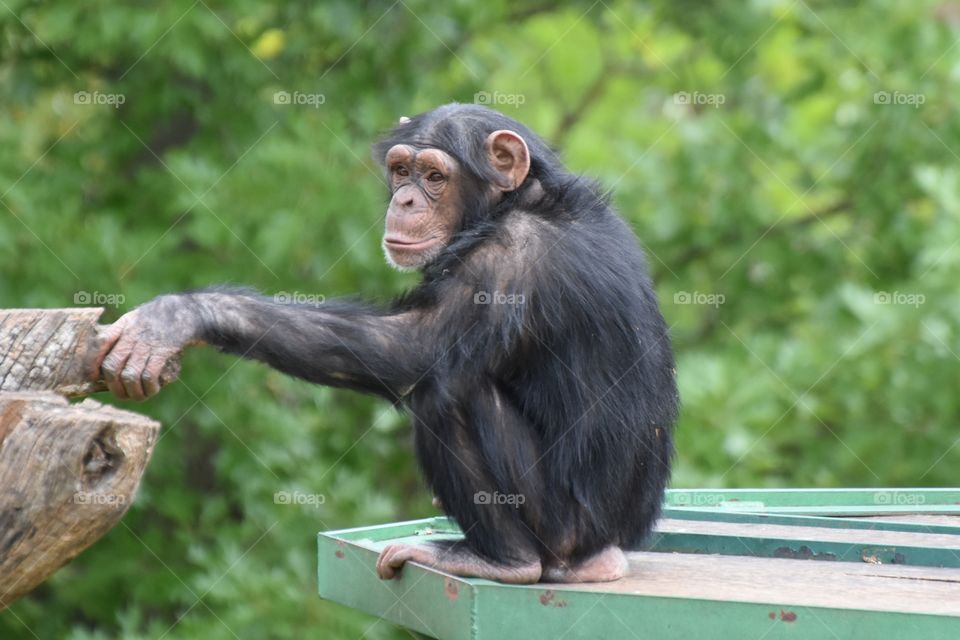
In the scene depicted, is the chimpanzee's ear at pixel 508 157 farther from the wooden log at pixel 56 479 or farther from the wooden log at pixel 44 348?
the wooden log at pixel 56 479

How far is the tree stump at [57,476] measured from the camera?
7.63 ft

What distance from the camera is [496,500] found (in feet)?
12.5

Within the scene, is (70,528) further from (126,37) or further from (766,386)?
(766,386)

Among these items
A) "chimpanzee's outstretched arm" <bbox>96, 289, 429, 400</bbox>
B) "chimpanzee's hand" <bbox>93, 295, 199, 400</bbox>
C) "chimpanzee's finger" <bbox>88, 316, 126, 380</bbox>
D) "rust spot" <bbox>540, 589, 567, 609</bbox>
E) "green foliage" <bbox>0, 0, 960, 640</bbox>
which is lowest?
"green foliage" <bbox>0, 0, 960, 640</bbox>

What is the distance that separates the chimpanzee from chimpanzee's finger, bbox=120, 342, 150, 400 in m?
0.17

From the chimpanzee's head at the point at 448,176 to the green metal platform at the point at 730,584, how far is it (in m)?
0.96

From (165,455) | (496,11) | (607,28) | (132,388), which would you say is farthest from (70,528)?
(607,28)

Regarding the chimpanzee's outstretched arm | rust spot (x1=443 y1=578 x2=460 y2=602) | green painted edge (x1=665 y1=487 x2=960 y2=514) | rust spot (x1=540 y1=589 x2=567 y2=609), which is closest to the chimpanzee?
the chimpanzee's outstretched arm

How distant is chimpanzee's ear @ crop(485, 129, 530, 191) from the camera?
14.0 ft

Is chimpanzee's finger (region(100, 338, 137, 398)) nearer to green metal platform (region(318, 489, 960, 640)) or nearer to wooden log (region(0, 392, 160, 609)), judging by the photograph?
wooden log (region(0, 392, 160, 609))

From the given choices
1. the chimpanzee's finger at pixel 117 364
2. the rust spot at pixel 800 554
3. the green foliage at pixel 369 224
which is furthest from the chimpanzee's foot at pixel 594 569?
the green foliage at pixel 369 224

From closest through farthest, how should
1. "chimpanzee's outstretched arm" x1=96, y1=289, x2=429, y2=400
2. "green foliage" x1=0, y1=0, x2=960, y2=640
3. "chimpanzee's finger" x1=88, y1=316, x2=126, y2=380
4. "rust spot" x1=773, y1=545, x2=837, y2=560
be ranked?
"chimpanzee's finger" x1=88, y1=316, x2=126, y2=380, "chimpanzee's outstretched arm" x1=96, y1=289, x2=429, y2=400, "rust spot" x1=773, y1=545, x2=837, y2=560, "green foliage" x1=0, y1=0, x2=960, y2=640

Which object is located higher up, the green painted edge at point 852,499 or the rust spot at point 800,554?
the rust spot at point 800,554

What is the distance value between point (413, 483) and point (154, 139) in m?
2.80
